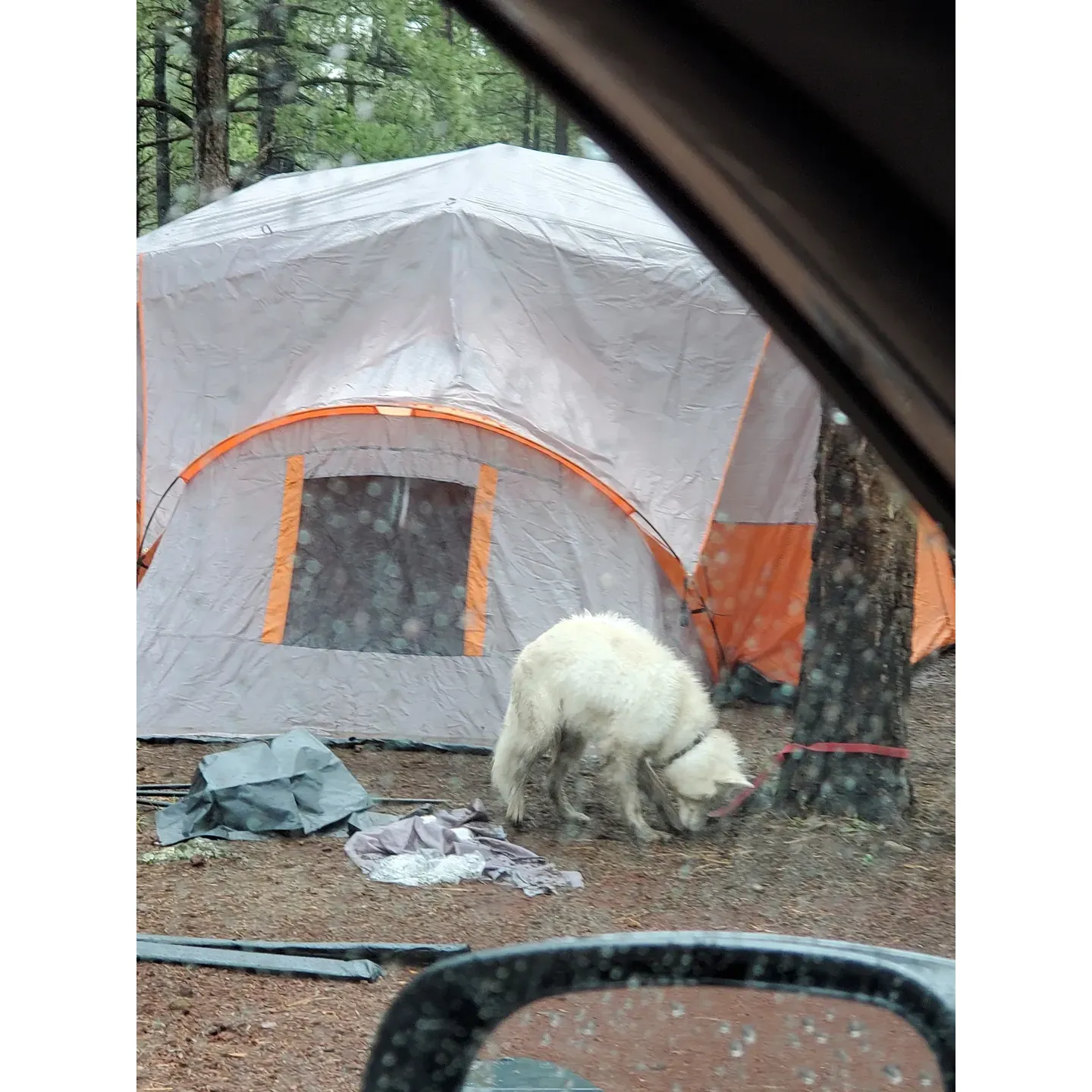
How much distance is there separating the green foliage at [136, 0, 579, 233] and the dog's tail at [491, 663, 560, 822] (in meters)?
1.22

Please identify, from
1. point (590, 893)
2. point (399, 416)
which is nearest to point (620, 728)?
point (590, 893)

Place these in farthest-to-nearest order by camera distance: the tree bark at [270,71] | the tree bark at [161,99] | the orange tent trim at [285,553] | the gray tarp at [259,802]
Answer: the orange tent trim at [285,553] < the gray tarp at [259,802] < the tree bark at [161,99] < the tree bark at [270,71]

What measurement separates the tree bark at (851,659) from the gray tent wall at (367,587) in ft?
1.31

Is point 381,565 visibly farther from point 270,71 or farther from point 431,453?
point 270,71

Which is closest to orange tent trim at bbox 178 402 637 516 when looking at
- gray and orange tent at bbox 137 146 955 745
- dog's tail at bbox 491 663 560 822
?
gray and orange tent at bbox 137 146 955 745

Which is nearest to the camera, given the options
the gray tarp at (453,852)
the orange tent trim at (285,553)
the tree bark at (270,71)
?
the tree bark at (270,71)

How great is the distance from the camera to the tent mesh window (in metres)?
2.71

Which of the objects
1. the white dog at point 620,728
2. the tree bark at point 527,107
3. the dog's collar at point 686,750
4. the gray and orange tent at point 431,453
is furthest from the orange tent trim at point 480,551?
the tree bark at point 527,107

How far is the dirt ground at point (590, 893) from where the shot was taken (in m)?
1.82

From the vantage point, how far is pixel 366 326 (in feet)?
8.87

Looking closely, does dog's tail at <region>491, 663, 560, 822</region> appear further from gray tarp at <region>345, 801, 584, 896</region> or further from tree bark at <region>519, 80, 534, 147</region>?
tree bark at <region>519, 80, 534, 147</region>

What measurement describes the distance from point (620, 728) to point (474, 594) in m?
0.54

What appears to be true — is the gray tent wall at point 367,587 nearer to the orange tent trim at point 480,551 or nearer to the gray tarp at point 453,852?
the orange tent trim at point 480,551
